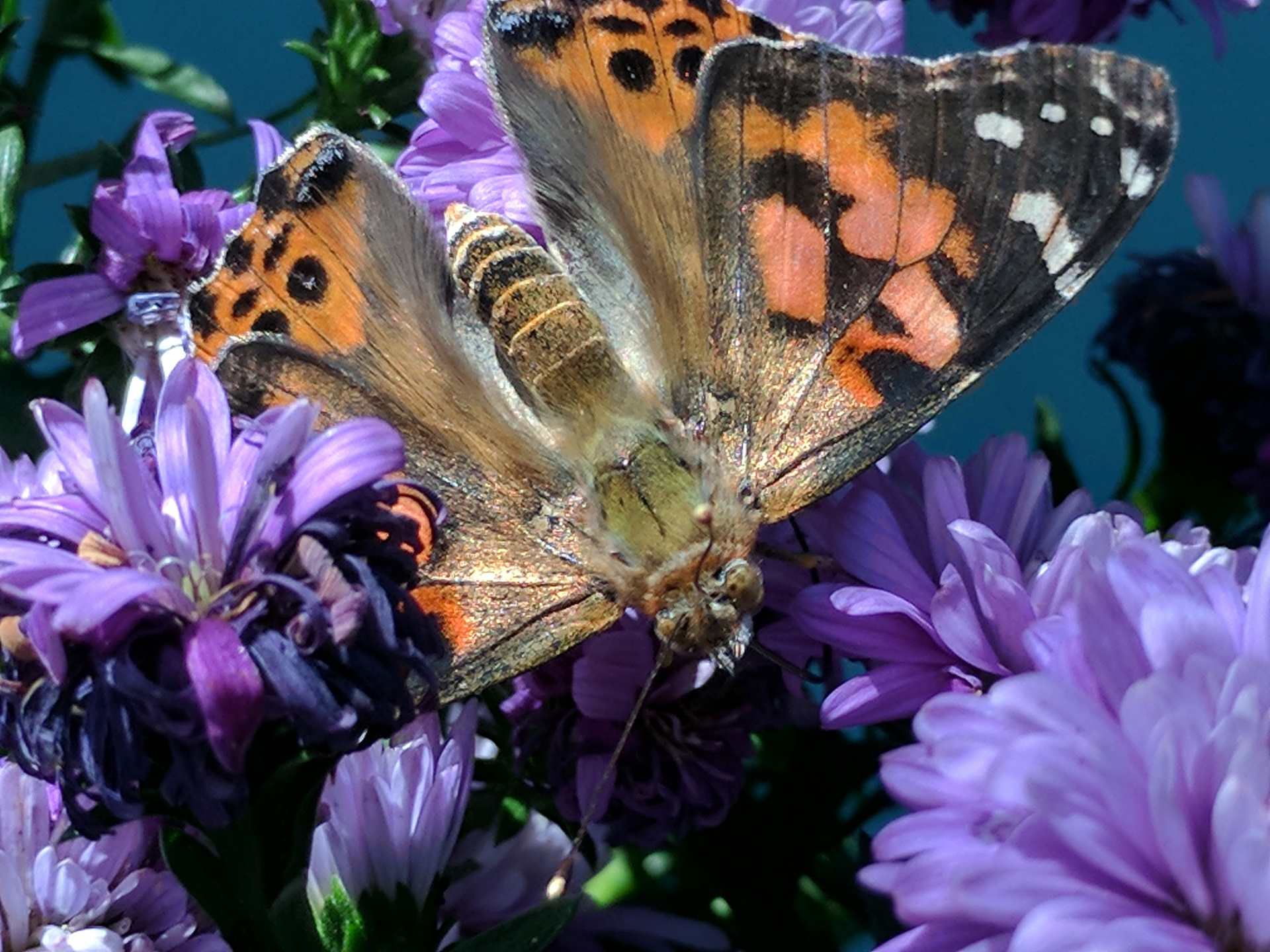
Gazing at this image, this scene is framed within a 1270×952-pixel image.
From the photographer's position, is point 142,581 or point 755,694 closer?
point 142,581

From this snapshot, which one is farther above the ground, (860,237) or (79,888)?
(860,237)

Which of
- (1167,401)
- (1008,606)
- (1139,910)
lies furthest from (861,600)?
(1167,401)

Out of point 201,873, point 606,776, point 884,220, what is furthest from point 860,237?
point 201,873

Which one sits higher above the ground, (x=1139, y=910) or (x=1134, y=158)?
(x=1134, y=158)

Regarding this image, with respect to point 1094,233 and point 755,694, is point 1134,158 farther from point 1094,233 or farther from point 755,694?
point 755,694

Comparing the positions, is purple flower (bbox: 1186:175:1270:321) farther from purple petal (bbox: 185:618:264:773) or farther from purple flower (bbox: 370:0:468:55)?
purple petal (bbox: 185:618:264:773)

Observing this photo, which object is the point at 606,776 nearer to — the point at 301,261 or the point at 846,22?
the point at 301,261
